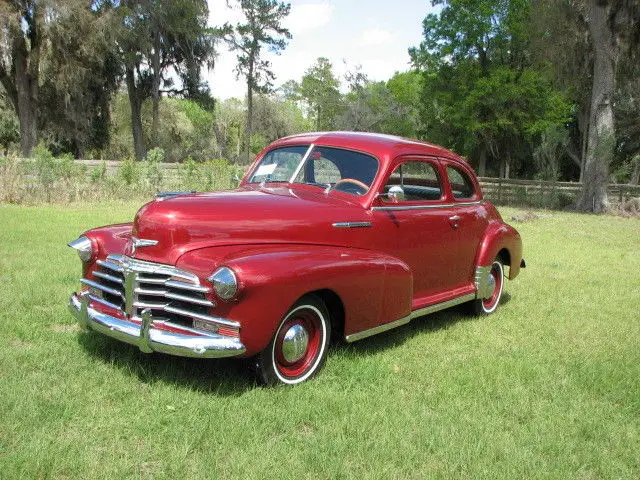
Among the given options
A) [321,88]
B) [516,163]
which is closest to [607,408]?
[516,163]

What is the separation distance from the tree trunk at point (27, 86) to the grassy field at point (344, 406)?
80.1 feet

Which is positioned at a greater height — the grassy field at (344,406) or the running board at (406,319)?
the running board at (406,319)

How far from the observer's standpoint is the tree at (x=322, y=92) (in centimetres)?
5275

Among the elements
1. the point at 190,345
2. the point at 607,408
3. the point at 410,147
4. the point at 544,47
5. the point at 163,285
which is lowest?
the point at 607,408

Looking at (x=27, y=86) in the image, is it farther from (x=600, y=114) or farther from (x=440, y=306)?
(x=440, y=306)

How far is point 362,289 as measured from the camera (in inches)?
170

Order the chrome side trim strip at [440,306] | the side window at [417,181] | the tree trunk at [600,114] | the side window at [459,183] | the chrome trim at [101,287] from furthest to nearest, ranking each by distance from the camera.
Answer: the tree trunk at [600,114], the side window at [459,183], the side window at [417,181], the chrome side trim strip at [440,306], the chrome trim at [101,287]

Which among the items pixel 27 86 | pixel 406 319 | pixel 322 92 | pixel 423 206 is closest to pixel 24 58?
pixel 27 86

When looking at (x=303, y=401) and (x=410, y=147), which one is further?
(x=410, y=147)

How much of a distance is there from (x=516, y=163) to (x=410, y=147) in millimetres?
38276

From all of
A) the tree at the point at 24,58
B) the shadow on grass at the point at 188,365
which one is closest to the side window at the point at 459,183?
the shadow on grass at the point at 188,365

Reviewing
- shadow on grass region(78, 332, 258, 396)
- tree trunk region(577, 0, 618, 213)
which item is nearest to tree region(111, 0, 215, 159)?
tree trunk region(577, 0, 618, 213)

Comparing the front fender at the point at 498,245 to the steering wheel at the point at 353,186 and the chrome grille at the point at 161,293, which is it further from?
the chrome grille at the point at 161,293

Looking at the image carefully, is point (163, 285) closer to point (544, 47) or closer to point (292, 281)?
point (292, 281)
